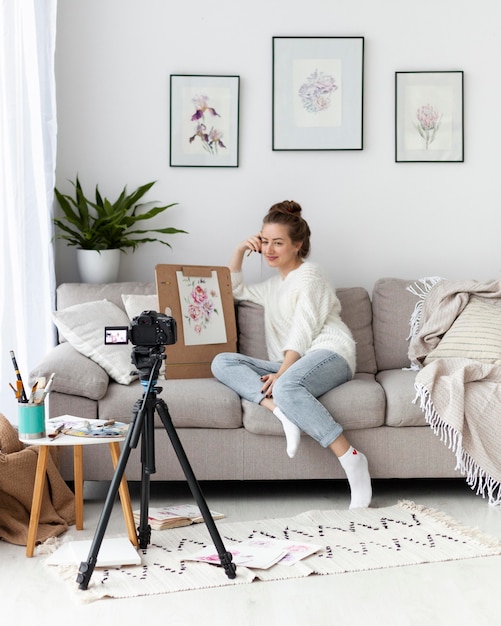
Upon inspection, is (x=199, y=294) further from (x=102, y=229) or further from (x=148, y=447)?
(x=148, y=447)

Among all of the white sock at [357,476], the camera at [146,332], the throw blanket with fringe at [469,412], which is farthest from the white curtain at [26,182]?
the throw blanket with fringe at [469,412]

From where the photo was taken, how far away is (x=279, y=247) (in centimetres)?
371

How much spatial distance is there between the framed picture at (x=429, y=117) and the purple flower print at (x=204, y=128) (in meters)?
0.87

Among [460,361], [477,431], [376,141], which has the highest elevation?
[376,141]

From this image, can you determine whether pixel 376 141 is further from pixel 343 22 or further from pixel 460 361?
pixel 460 361

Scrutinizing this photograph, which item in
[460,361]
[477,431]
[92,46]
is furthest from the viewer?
[92,46]

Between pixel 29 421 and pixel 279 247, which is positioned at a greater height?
pixel 279 247

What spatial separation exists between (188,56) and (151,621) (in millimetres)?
2807

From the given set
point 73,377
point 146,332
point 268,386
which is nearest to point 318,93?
point 268,386

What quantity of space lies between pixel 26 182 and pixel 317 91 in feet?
4.84

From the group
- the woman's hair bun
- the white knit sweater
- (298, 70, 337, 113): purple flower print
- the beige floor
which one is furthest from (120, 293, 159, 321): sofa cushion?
(298, 70, 337, 113): purple flower print

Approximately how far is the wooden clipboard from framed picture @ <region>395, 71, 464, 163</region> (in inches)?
47.7

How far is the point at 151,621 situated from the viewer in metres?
2.26

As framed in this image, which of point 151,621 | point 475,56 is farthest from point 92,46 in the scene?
point 151,621
